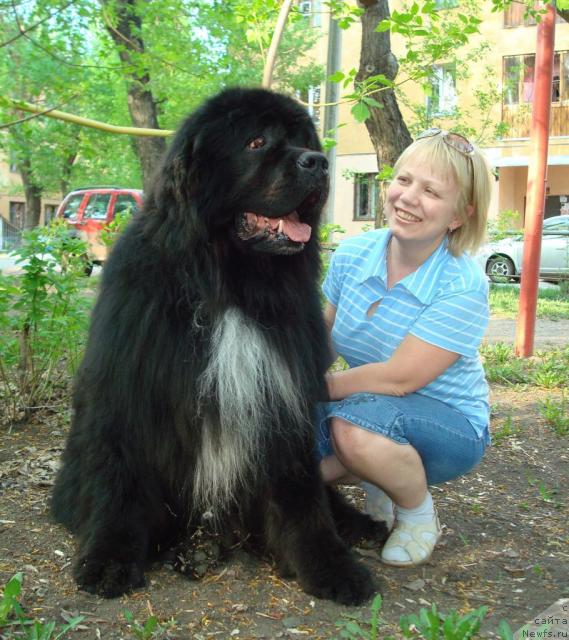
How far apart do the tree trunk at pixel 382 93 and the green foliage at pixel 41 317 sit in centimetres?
319

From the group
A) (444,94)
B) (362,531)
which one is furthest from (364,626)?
(444,94)

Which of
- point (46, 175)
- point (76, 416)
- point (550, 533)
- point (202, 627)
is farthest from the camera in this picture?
point (46, 175)

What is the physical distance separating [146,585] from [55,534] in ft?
2.10

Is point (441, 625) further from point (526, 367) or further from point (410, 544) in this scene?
point (526, 367)

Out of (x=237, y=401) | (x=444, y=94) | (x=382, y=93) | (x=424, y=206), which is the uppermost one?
(x=444, y=94)

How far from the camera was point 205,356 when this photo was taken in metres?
2.56

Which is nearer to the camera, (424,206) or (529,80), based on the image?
(424,206)

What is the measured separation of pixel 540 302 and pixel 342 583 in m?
9.52

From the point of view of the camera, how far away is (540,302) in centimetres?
1121

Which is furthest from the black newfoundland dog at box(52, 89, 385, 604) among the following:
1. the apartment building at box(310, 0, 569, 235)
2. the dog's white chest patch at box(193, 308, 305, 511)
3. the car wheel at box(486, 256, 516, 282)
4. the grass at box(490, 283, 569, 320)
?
the apartment building at box(310, 0, 569, 235)

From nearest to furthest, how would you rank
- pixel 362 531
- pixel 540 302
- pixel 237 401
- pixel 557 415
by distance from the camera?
pixel 237 401, pixel 362 531, pixel 557 415, pixel 540 302

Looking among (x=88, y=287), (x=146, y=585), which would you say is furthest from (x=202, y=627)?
(x=88, y=287)

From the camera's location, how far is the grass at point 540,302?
10.1m

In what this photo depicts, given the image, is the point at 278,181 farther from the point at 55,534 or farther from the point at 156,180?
the point at 55,534
